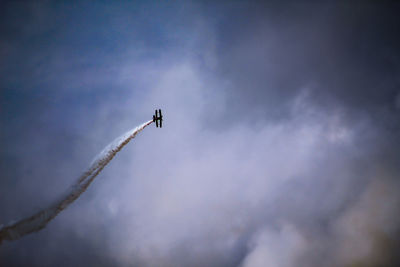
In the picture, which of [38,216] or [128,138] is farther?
[128,138]

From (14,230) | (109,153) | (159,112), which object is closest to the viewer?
(14,230)

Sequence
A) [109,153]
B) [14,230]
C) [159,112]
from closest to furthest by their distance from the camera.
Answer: [14,230] → [109,153] → [159,112]

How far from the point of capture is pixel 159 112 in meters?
78.2

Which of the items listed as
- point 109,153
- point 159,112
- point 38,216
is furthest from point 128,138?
point 38,216

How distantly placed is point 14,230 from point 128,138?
38.6 m

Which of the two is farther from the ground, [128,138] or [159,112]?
[159,112]

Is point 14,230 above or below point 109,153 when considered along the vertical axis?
below

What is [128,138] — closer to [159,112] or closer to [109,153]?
[109,153]

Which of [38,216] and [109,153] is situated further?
[109,153]

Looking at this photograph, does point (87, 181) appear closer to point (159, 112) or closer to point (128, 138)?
point (128, 138)

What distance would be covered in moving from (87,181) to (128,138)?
16.6 meters

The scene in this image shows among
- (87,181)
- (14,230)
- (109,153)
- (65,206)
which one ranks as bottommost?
(14,230)

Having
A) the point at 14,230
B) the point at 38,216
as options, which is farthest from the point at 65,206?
the point at 14,230

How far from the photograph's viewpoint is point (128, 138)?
7325 cm
